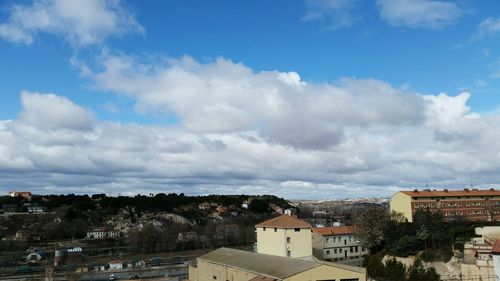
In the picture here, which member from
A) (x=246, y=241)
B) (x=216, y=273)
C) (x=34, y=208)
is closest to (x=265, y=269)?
(x=216, y=273)

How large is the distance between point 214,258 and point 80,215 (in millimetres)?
82122

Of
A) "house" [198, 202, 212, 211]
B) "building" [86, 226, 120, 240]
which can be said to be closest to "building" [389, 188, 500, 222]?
"building" [86, 226, 120, 240]

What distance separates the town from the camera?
3500 cm

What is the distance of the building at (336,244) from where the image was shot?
56031 millimetres

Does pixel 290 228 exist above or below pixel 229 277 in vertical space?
above

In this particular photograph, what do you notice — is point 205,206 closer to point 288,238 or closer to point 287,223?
point 287,223

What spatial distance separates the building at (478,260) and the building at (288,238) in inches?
542

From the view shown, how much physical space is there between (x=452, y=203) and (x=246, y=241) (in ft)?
137

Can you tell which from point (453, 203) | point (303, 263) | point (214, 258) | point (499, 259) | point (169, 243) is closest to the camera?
point (499, 259)

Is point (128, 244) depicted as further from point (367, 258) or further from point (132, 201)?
point (367, 258)

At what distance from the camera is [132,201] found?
414 ft

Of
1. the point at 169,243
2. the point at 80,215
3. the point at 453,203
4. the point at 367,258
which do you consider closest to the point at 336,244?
the point at 367,258

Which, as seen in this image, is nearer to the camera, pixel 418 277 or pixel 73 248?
pixel 418 277

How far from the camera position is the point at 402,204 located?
63500mm
